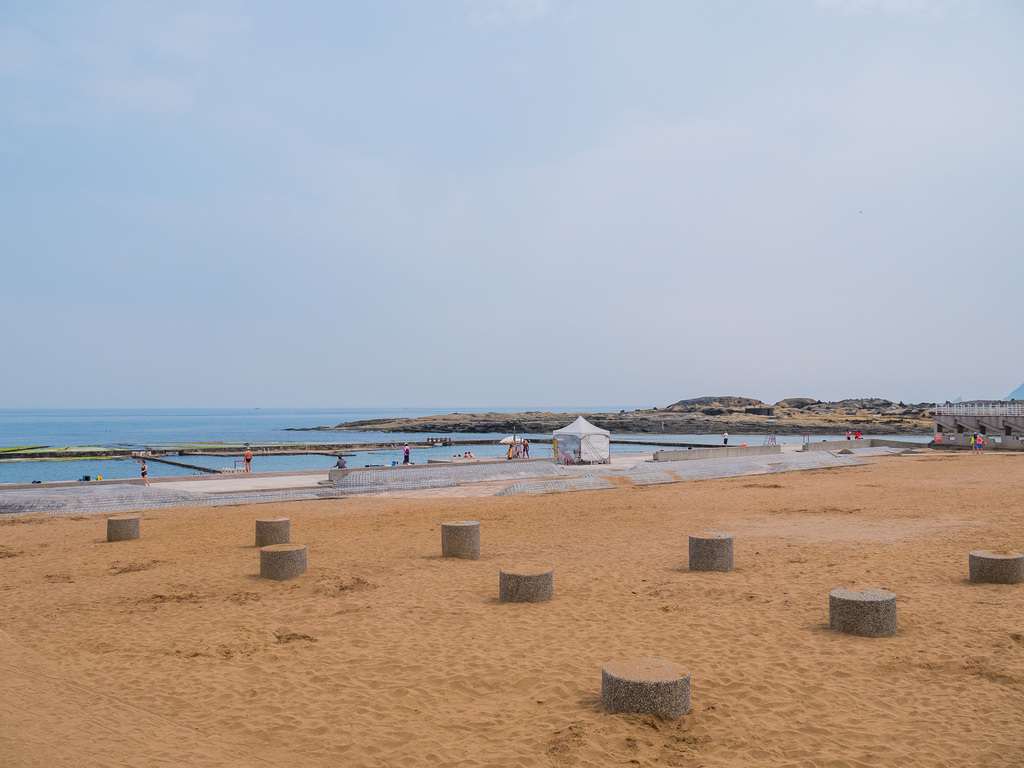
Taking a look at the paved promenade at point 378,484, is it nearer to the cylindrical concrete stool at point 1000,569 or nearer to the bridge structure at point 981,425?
the bridge structure at point 981,425

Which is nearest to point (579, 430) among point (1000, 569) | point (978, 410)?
point (1000, 569)

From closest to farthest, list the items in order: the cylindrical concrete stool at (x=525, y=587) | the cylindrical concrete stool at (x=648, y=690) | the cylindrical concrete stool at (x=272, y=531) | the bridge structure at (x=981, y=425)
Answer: the cylindrical concrete stool at (x=648, y=690), the cylindrical concrete stool at (x=525, y=587), the cylindrical concrete stool at (x=272, y=531), the bridge structure at (x=981, y=425)

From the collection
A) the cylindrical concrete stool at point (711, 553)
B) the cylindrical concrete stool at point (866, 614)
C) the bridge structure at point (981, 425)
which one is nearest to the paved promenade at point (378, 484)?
the cylindrical concrete stool at point (711, 553)

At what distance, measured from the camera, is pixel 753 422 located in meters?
103

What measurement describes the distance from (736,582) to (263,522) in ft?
28.7

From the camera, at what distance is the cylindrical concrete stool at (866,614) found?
23.8 feet

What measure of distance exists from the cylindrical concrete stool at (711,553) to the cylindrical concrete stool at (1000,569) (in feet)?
10.8

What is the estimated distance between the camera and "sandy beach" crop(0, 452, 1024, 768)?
5.01m

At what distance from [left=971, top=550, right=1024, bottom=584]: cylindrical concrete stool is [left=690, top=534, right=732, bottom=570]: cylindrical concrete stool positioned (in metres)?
3.29

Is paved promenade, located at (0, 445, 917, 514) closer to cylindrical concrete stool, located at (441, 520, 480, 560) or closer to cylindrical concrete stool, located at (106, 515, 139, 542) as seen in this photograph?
cylindrical concrete stool, located at (106, 515, 139, 542)

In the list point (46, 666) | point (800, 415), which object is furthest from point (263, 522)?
point (800, 415)

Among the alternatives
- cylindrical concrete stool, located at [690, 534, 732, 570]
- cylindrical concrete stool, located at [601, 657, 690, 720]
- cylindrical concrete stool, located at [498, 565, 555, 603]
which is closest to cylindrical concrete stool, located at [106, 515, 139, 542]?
cylindrical concrete stool, located at [498, 565, 555, 603]

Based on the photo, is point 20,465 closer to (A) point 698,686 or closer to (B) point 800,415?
(A) point 698,686

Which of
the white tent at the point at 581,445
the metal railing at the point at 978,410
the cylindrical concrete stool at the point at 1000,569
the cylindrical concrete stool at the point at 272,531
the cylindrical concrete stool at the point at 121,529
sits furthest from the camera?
the metal railing at the point at 978,410
